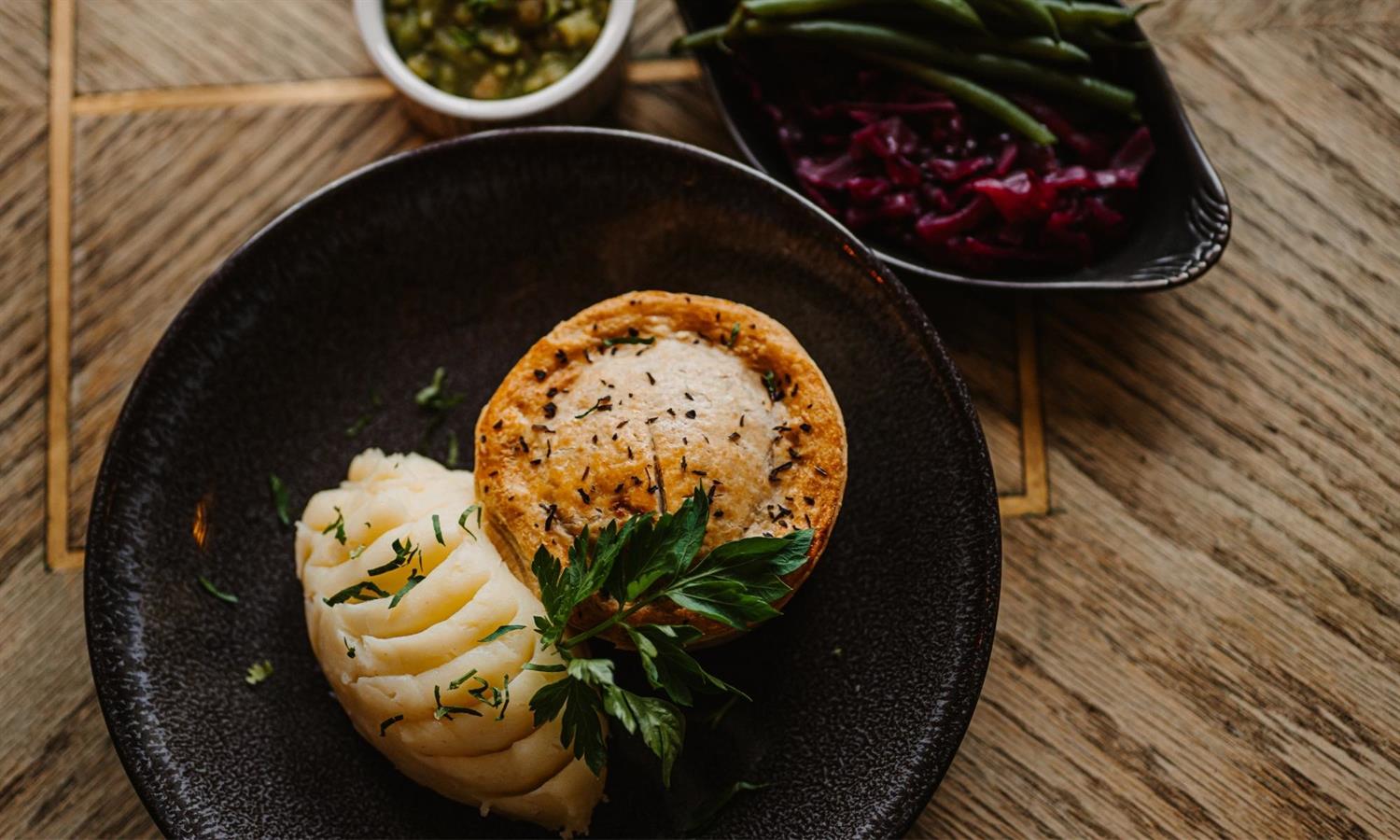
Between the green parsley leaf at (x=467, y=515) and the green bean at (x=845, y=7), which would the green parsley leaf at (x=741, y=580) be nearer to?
the green parsley leaf at (x=467, y=515)

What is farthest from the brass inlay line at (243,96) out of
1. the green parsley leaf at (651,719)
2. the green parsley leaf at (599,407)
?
the green parsley leaf at (651,719)

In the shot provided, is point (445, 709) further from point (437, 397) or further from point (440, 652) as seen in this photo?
point (437, 397)

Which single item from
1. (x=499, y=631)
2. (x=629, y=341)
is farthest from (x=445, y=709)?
(x=629, y=341)

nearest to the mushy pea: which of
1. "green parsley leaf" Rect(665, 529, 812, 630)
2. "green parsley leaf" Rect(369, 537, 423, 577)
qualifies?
"green parsley leaf" Rect(369, 537, 423, 577)

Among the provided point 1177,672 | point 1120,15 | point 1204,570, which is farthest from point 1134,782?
point 1120,15

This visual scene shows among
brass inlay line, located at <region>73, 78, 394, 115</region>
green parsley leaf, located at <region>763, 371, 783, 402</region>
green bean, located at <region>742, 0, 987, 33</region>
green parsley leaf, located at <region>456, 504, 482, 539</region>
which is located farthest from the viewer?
brass inlay line, located at <region>73, 78, 394, 115</region>

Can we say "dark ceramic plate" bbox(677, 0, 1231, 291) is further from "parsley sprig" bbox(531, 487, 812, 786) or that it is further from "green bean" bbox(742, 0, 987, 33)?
"parsley sprig" bbox(531, 487, 812, 786)

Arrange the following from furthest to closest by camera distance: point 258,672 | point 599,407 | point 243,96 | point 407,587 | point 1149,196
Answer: point 243,96, point 1149,196, point 258,672, point 599,407, point 407,587
